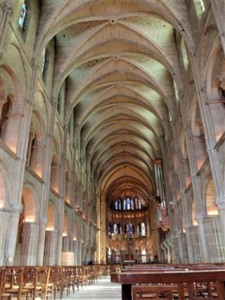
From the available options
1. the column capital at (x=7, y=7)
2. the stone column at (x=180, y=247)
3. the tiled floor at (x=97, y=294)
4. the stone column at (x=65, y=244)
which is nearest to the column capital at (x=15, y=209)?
the tiled floor at (x=97, y=294)

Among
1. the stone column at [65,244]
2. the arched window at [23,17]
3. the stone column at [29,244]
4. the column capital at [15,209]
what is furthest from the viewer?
the stone column at [65,244]

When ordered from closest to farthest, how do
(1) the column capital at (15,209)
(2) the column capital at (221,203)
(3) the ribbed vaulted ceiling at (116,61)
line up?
(2) the column capital at (221,203)
(1) the column capital at (15,209)
(3) the ribbed vaulted ceiling at (116,61)

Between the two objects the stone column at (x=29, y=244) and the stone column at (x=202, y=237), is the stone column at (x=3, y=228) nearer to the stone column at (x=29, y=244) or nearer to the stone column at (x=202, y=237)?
the stone column at (x=29, y=244)

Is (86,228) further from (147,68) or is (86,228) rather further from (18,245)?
(147,68)

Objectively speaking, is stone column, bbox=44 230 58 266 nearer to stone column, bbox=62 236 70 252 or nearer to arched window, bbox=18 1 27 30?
stone column, bbox=62 236 70 252

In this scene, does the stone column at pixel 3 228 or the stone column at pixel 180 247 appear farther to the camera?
the stone column at pixel 180 247

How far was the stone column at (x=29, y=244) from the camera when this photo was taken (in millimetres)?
12617

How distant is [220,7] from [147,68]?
11.7 meters

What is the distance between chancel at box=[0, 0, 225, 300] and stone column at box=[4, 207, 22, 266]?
0.04 metres

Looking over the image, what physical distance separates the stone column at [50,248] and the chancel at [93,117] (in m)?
0.06

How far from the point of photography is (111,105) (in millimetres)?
28062

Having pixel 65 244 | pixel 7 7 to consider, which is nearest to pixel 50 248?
pixel 65 244

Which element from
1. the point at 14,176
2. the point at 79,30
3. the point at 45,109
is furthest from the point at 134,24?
the point at 14,176

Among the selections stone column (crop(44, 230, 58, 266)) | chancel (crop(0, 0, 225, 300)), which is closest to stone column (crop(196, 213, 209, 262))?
chancel (crop(0, 0, 225, 300))
